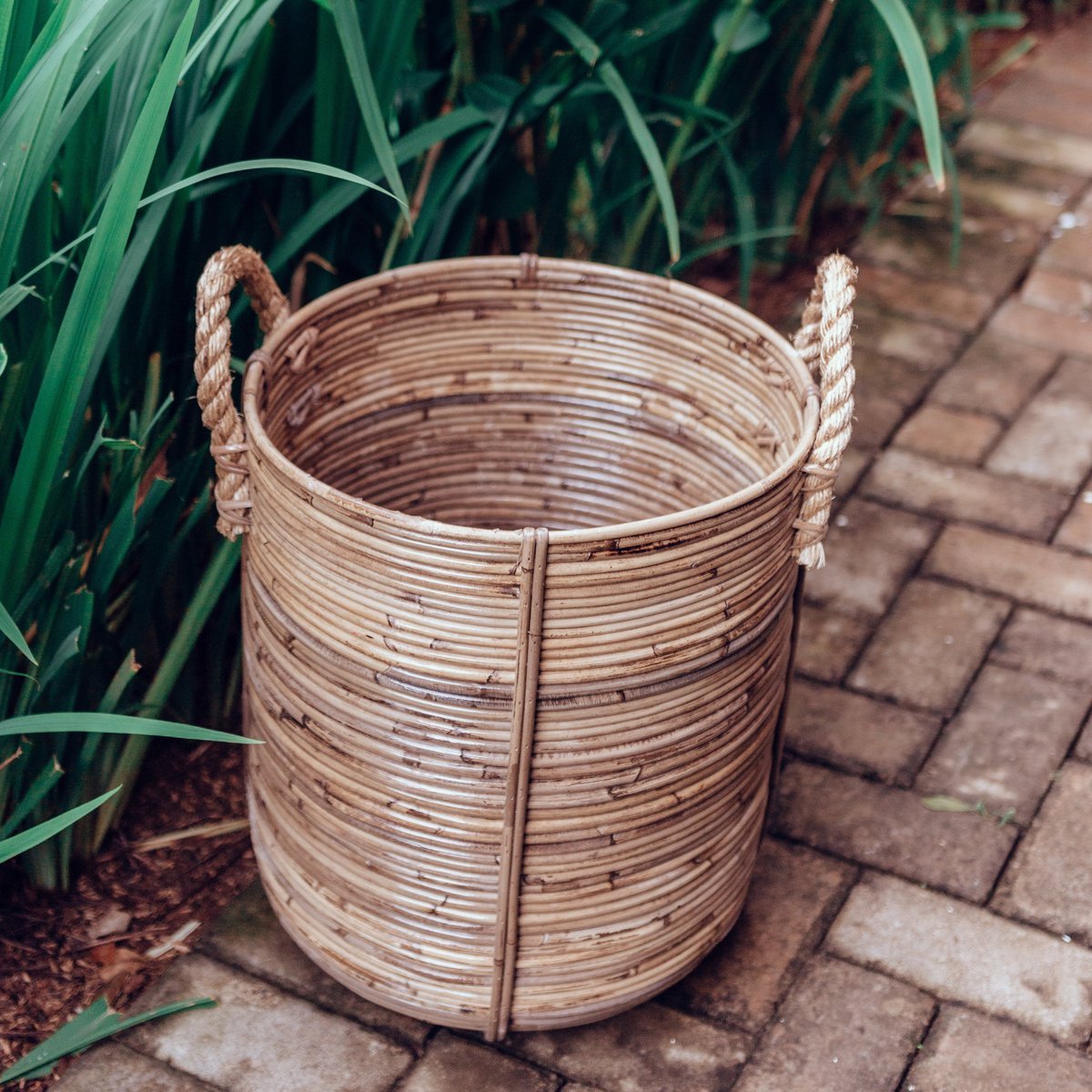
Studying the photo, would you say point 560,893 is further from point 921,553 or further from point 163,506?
point 921,553

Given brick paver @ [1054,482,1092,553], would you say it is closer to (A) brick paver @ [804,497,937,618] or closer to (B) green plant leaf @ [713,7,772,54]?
(A) brick paver @ [804,497,937,618]

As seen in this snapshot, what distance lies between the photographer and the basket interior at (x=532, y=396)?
1.38m

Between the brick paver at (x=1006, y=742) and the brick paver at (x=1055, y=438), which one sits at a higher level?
the brick paver at (x=1006, y=742)

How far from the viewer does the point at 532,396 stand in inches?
61.2

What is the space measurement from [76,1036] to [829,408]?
0.85m

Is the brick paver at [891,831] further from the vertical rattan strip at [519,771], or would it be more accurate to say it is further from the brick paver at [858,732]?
the vertical rattan strip at [519,771]

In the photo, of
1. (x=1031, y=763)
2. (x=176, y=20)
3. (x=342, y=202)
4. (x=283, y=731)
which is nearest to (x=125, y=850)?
(x=283, y=731)

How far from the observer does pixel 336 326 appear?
4.47ft

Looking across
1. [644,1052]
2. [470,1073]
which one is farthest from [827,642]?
[470,1073]

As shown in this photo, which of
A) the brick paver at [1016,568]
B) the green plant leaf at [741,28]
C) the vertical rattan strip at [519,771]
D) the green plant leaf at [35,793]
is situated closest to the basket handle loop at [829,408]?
the vertical rattan strip at [519,771]

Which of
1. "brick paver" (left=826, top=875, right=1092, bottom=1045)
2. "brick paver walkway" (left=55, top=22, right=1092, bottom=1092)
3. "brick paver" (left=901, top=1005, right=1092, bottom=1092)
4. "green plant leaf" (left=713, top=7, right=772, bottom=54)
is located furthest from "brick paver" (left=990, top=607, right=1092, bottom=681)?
"green plant leaf" (left=713, top=7, right=772, bottom=54)

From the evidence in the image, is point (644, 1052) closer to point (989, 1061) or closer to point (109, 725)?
point (989, 1061)

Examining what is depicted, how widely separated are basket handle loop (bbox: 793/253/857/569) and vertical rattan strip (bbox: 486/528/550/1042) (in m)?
0.26

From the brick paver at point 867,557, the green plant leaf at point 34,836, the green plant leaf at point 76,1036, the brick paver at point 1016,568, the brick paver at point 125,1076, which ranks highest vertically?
the green plant leaf at point 34,836
